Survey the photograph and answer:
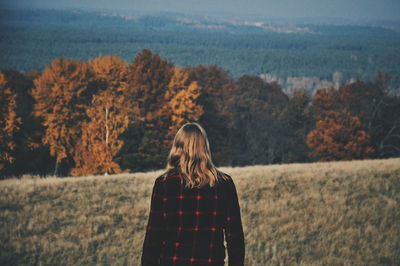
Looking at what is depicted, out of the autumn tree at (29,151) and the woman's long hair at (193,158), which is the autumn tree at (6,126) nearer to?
the autumn tree at (29,151)

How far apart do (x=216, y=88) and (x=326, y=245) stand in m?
33.6

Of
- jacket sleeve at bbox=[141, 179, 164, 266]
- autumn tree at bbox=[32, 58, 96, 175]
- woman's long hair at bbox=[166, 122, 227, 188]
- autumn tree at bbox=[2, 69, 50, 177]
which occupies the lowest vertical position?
autumn tree at bbox=[2, 69, 50, 177]

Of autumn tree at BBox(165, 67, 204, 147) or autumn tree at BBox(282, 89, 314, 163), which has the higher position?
autumn tree at BBox(165, 67, 204, 147)

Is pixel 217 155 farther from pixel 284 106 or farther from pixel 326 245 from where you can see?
pixel 326 245

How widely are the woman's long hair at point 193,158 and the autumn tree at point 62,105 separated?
26.5 meters

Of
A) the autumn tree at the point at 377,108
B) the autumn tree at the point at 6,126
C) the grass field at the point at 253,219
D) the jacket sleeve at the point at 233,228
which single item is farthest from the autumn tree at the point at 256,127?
the jacket sleeve at the point at 233,228

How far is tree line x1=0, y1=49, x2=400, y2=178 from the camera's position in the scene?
2911cm

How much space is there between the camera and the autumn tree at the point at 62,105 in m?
29.3

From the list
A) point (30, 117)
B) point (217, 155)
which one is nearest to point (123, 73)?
point (30, 117)

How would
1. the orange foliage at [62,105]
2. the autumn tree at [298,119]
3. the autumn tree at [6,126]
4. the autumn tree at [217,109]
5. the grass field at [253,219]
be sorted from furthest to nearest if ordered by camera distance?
the autumn tree at [298,119], the autumn tree at [217,109], the orange foliage at [62,105], the autumn tree at [6,126], the grass field at [253,219]

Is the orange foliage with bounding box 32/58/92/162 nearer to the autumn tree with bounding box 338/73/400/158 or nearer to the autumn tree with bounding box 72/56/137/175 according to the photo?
the autumn tree with bounding box 72/56/137/175

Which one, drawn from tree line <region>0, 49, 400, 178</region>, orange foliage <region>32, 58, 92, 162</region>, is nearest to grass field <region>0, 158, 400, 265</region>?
tree line <region>0, 49, 400, 178</region>


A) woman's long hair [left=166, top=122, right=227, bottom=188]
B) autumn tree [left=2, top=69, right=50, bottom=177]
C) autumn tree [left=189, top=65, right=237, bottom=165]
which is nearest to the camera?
woman's long hair [left=166, top=122, right=227, bottom=188]

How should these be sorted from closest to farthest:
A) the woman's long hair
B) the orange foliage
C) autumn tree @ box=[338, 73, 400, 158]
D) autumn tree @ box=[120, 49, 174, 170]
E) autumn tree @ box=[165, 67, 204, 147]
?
the woman's long hair → the orange foliage → autumn tree @ box=[120, 49, 174, 170] → autumn tree @ box=[165, 67, 204, 147] → autumn tree @ box=[338, 73, 400, 158]
